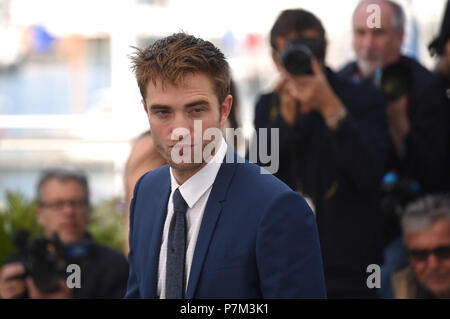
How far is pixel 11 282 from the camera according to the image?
2.25 m

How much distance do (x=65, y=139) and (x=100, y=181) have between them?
1084mm

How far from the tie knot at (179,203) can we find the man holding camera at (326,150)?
2.25 ft

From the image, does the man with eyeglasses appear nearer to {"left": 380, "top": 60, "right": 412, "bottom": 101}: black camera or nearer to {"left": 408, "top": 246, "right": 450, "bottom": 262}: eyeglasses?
{"left": 408, "top": 246, "right": 450, "bottom": 262}: eyeglasses

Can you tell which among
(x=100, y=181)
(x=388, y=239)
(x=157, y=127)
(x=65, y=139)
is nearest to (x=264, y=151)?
(x=157, y=127)

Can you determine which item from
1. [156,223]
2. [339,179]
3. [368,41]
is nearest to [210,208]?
[156,223]

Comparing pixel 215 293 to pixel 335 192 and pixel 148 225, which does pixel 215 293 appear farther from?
pixel 335 192

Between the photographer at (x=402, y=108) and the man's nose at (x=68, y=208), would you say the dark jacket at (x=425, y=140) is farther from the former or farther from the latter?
the man's nose at (x=68, y=208)

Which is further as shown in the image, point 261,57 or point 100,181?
point 261,57

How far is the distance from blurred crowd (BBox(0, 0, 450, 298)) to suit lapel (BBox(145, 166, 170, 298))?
13.3 inches

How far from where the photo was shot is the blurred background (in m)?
4.15

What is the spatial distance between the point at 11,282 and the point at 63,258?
0.19 m

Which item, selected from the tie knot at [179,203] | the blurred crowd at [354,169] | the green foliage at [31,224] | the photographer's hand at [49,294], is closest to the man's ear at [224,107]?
the tie knot at [179,203]

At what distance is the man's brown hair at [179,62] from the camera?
1049mm

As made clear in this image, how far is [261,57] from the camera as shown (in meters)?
6.00
